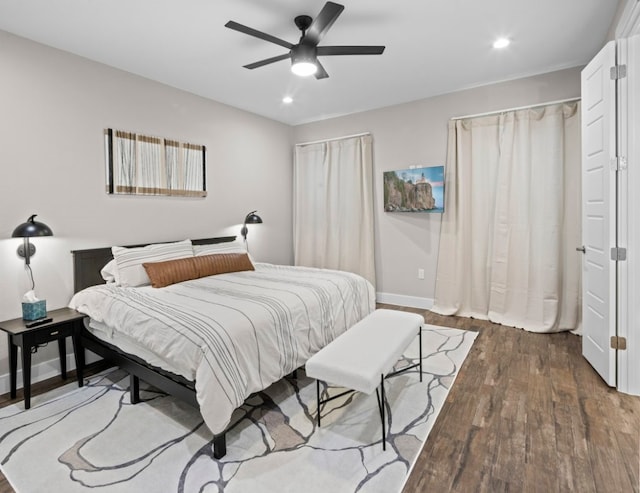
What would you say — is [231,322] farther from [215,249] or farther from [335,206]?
[335,206]

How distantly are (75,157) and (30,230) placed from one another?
33.8 inches

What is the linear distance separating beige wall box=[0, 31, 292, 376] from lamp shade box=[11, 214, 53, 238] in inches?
10.7

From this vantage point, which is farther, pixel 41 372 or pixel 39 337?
pixel 41 372

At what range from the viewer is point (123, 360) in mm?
2381

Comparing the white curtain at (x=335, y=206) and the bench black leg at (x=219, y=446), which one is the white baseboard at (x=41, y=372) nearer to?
the bench black leg at (x=219, y=446)

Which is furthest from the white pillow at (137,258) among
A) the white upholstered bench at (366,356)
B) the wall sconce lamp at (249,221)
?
the white upholstered bench at (366,356)

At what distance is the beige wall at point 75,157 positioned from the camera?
2656mm

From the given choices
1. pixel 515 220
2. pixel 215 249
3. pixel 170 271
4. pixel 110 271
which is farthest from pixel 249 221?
Answer: pixel 515 220

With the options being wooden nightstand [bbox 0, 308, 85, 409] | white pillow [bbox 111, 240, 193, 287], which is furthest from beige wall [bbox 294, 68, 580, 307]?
wooden nightstand [bbox 0, 308, 85, 409]

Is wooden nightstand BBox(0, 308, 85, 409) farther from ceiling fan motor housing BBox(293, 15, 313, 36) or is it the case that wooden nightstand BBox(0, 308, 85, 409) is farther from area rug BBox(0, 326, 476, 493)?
ceiling fan motor housing BBox(293, 15, 313, 36)

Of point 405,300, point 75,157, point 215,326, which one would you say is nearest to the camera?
A: point 215,326

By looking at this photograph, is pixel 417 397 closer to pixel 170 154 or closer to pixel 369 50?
pixel 369 50

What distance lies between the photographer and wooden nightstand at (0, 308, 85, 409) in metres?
2.36

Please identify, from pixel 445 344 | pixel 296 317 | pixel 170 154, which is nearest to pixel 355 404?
pixel 296 317
